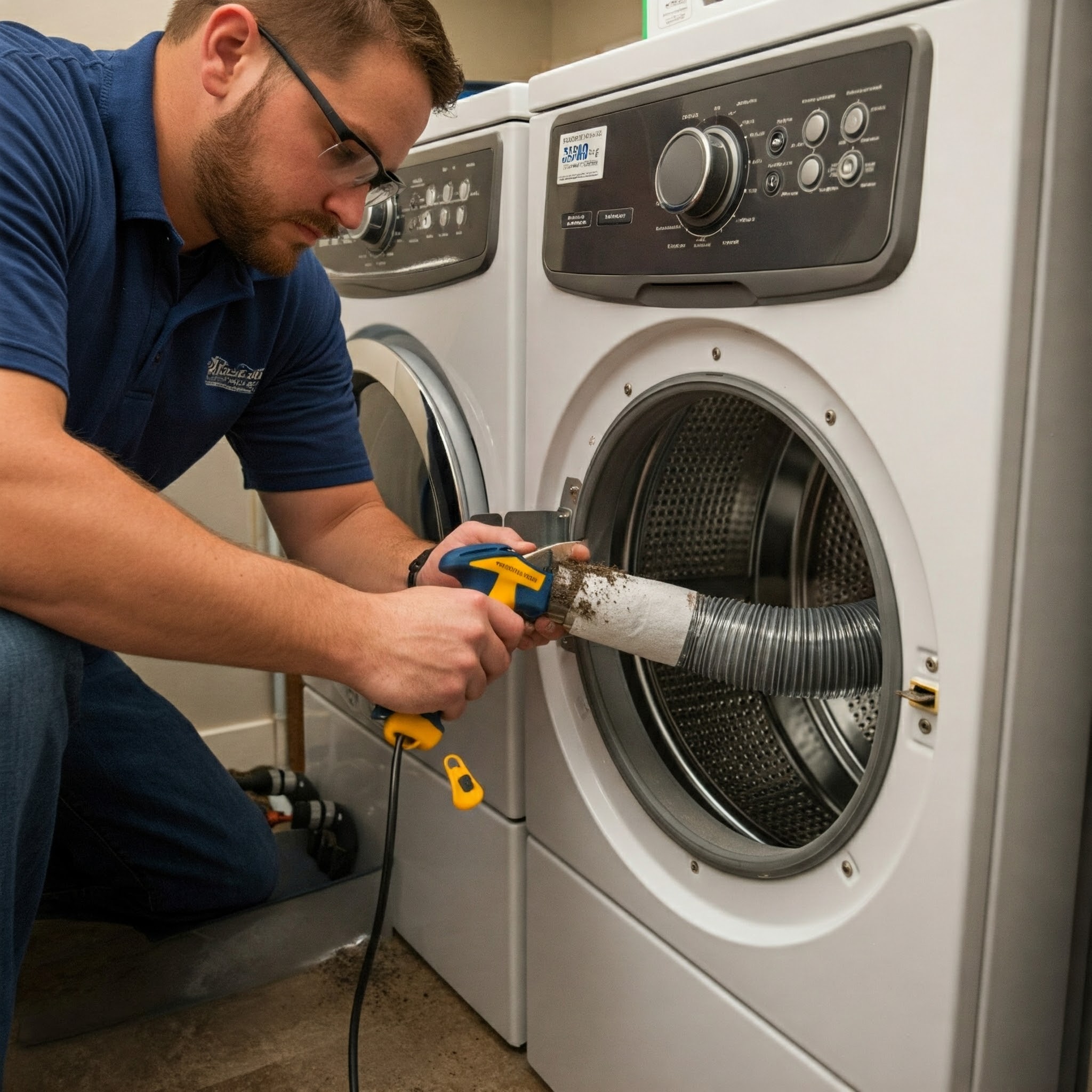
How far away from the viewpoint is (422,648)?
818 mm

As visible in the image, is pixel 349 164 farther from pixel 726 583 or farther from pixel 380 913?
pixel 380 913

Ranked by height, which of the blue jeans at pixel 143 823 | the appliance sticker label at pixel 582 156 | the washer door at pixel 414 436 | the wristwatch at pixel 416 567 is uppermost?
the appliance sticker label at pixel 582 156

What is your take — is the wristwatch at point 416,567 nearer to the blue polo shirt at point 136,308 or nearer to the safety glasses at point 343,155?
the blue polo shirt at point 136,308

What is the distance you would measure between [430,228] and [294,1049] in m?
0.93

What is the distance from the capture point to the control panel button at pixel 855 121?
2.12ft

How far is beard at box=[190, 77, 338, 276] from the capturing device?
0.83 meters

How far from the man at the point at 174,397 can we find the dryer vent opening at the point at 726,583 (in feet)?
0.40

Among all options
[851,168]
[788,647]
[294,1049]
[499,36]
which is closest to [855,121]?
[851,168]

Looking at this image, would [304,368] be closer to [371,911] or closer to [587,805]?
[587,805]

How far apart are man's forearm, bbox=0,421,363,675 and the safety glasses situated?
309 millimetres

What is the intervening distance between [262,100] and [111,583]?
15.8 inches

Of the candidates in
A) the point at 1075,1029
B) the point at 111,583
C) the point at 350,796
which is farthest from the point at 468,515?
the point at 1075,1029

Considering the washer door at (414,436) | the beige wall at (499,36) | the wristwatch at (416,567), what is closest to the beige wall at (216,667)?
the washer door at (414,436)

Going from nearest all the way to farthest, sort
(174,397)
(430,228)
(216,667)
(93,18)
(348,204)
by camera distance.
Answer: (348,204), (174,397), (430,228), (93,18), (216,667)
